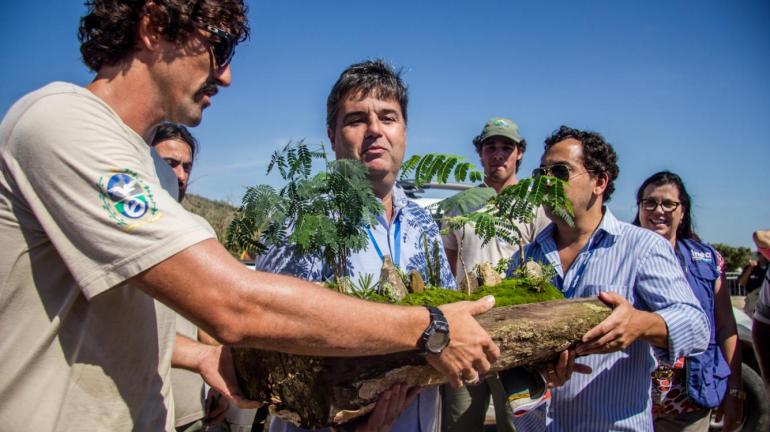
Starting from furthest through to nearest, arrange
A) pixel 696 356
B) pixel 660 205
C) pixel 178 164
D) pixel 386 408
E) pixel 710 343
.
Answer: pixel 660 205 → pixel 710 343 → pixel 696 356 → pixel 178 164 → pixel 386 408

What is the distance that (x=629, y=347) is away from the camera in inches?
119

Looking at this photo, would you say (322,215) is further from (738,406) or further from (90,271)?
(738,406)

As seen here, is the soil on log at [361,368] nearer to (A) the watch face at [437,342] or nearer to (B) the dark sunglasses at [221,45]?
(A) the watch face at [437,342]

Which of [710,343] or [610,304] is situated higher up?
[610,304]

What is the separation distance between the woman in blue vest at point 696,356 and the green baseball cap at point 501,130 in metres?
1.27

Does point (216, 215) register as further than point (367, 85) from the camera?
Yes

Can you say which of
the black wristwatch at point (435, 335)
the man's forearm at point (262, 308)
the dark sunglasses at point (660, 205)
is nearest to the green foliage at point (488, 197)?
the black wristwatch at point (435, 335)

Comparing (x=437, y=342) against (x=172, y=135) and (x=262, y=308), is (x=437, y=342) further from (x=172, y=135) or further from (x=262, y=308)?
(x=172, y=135)

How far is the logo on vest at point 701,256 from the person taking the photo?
4.58m

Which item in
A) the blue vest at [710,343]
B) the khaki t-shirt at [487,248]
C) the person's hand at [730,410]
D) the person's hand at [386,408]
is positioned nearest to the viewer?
the person's hand at [386,408]

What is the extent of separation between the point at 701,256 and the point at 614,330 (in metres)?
2.52

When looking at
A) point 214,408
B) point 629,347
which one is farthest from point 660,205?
point 214,408

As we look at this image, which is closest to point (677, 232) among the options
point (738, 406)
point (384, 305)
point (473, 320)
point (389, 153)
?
Answer: point (738, 406)

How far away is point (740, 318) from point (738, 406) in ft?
11.9
